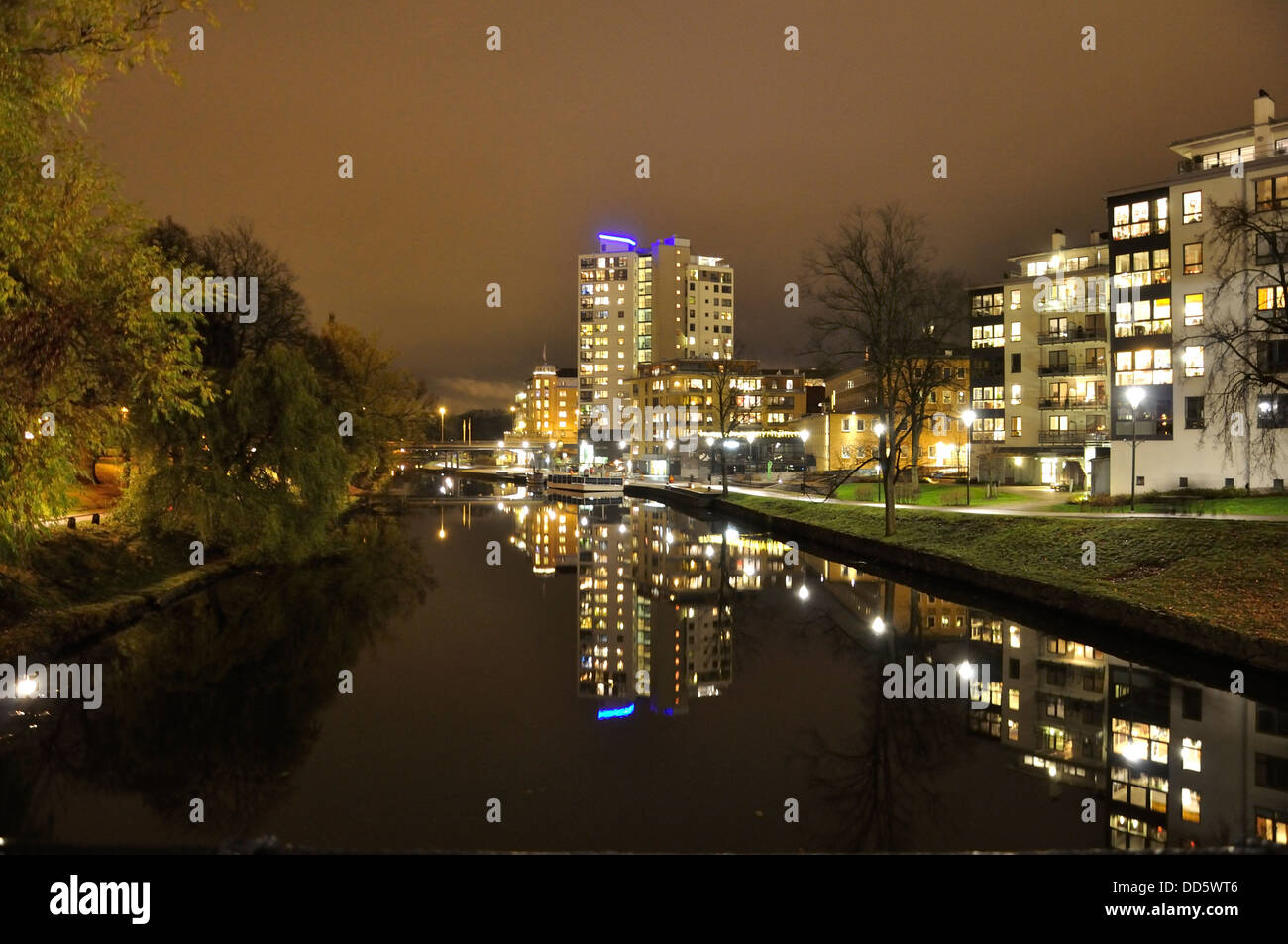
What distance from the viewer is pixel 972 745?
13273mm

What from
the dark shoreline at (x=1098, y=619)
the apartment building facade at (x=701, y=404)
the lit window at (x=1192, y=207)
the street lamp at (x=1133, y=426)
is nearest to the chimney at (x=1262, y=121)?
the lit window at (x=1192, y=207)

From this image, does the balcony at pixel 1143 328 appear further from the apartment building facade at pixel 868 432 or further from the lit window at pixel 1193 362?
the apartment building facade at pixel 868 432

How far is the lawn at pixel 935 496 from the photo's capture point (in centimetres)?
4069

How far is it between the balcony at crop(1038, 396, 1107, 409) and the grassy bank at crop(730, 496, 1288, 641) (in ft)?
97.1

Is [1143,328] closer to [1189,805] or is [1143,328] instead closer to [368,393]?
[1189,805]

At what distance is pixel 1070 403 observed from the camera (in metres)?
57.6

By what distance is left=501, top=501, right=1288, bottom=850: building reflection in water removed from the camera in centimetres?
1105

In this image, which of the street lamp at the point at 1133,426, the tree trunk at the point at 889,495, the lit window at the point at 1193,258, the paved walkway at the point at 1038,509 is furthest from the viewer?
the lit window at the point at 1193,258

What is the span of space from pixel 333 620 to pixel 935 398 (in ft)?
197

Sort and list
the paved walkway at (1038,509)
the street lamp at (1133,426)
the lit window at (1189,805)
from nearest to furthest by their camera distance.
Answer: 1. the lit window at (1189,805)
2. the paved walkway at (1038,509)
3. the street lamp at (1133,426)

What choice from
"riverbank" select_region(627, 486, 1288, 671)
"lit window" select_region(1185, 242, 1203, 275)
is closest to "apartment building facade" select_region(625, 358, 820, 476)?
"lit window" select_region(1185, 242, 1203, 275)

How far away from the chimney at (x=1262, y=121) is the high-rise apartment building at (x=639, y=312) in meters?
119

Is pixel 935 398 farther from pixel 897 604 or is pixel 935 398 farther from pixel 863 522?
pixel 897 604
